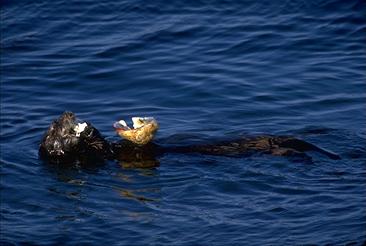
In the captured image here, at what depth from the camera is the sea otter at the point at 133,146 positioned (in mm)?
8672

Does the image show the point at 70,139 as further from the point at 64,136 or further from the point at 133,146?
the point at 133,146

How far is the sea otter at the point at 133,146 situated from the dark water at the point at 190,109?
0.42ft

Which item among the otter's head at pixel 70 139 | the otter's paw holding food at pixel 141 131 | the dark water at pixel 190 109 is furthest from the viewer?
the otter's head at pixel 70 139

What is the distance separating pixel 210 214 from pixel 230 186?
2.18 feet

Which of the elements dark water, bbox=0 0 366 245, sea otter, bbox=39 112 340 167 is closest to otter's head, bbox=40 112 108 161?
sea otter, bbox=39 112 340 167

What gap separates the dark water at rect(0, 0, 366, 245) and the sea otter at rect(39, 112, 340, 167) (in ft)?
0.42

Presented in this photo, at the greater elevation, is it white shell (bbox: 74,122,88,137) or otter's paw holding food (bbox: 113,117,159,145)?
white shell (bbox: 74,122,88,137)

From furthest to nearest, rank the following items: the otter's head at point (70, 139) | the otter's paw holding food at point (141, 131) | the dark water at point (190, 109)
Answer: the otter's head at point (70, 139) < the otter's paw holding food at point (141, 131) < the dark water at point (190, 109)

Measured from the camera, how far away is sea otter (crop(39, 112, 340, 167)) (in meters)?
8.67

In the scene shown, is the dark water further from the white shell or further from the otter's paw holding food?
the white shell

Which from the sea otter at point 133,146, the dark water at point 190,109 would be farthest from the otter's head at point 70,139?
the dark water at point 190,109

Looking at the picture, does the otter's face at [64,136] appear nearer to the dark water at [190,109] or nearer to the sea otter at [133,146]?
the sea otter at [133,146]

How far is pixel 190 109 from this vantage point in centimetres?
1064

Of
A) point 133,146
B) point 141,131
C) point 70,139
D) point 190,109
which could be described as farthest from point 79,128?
point 190,109
